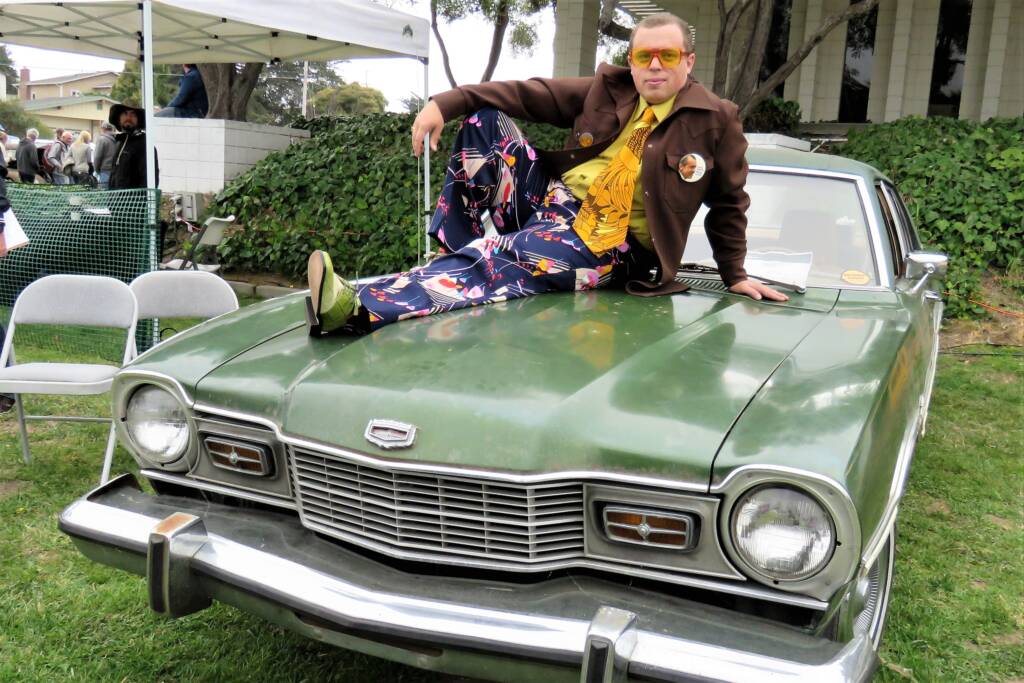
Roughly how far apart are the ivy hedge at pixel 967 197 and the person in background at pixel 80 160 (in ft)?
43.3

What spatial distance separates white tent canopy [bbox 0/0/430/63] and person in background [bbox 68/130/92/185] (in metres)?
6.57

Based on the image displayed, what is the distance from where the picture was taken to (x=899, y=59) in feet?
45.5

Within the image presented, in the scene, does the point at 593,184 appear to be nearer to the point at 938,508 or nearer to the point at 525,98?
the point at 525,98

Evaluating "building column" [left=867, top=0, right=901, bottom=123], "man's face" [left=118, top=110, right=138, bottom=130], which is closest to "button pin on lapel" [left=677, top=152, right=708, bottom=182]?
"man's face" [left=118, top=110, right=138, bottom=130]

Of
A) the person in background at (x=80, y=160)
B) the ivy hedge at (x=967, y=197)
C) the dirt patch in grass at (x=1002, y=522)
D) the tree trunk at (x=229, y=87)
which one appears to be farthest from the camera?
the person in background at (x=80, y=160)

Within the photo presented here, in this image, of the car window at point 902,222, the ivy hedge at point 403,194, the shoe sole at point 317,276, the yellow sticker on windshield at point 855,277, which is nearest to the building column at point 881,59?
the ivy hedge at point 403,194

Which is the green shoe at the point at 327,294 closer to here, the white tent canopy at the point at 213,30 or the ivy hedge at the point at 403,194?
the white tent canopy at the point at 213,30

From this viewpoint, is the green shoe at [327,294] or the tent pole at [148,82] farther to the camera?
the tent pole at [148,82]

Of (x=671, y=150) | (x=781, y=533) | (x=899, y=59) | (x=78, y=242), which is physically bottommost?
(x=781, y=533)

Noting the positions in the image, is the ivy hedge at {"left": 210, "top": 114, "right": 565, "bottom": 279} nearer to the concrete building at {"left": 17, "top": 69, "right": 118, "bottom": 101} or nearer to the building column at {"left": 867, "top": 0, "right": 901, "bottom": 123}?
the concrete building at {"left": 17, "top": 69, "right": 118, "bottom": 101}

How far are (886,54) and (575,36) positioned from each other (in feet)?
17.1

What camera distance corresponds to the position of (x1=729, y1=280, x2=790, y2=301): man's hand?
109 inches

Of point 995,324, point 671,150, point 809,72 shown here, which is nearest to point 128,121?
point 671,150

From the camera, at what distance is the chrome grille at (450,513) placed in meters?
1.79
